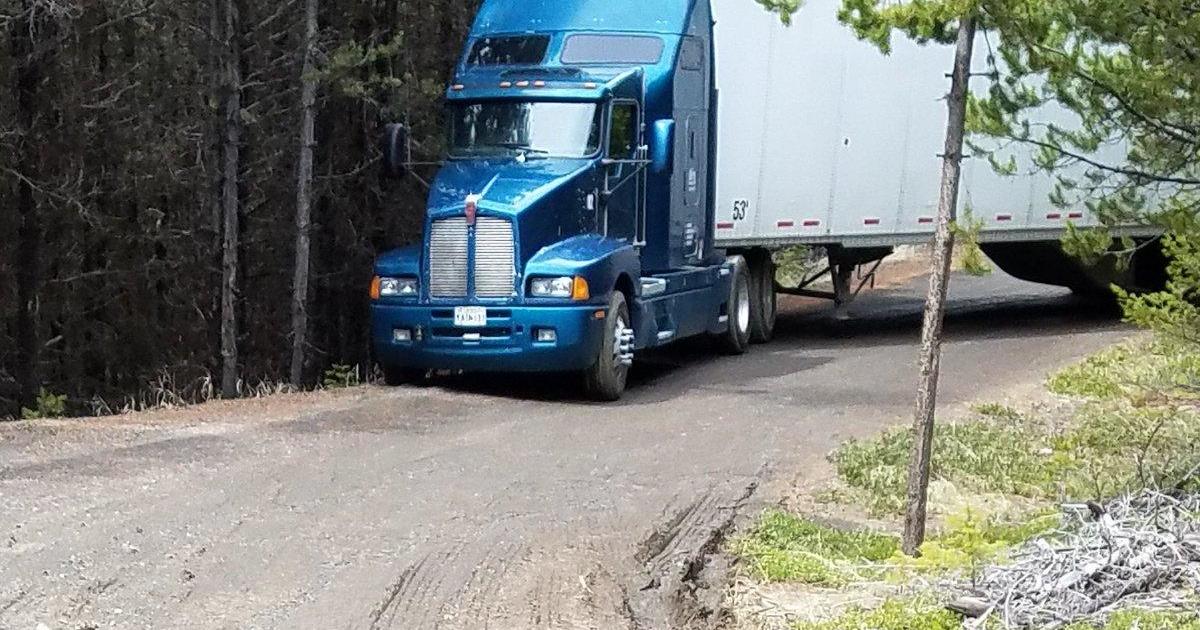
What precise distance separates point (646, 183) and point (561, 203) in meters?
1.65

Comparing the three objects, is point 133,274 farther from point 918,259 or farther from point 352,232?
point 918,259

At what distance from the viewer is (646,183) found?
16.3 m

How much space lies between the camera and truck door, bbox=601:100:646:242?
15.5m

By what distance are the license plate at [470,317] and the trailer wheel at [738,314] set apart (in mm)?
5217

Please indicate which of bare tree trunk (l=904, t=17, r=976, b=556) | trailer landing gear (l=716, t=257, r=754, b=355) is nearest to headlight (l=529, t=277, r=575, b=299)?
trailer landing gear (l=716, t=257, r=754, b=355)

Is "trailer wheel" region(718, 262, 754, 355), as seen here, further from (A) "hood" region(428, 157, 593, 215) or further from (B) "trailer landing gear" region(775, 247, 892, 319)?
(A) "hood" region(428, 157, 593, 215)

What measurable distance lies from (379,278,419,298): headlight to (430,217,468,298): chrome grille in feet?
0.76

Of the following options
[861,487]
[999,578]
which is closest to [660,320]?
[861,487]

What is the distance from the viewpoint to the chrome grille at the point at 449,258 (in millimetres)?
14602

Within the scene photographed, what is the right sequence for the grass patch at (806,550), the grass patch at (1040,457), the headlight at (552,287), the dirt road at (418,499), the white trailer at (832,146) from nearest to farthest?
the dirt road at (418,499)
the grass patch at (806,550)
the grass patch at (1040,457)
the headlight at (552,287)
the white trailer at (832,146)

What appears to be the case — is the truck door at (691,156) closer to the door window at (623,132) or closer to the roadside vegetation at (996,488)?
the door window at (623,132)

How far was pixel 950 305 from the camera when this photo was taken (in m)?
26.3

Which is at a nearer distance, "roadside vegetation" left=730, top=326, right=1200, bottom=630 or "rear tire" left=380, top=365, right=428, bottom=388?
"roadside vegetation" left=730, top=326, right=1200, bottom=630

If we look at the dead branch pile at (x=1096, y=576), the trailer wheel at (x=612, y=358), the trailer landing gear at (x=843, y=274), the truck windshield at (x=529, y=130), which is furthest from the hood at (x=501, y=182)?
the dead branch pile at (x=1096, y=576)
